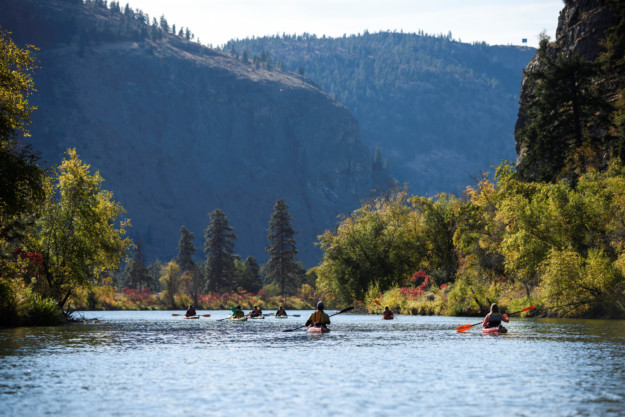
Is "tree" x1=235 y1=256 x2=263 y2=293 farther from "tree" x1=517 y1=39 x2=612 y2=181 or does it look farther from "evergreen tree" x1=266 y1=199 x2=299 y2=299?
"tree" x1=517 y1=39 x2=612 y2=181

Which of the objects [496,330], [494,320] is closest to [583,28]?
[494,320]

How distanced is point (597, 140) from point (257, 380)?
4517 centimetres

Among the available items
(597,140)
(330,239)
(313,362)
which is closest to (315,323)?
(313,362)

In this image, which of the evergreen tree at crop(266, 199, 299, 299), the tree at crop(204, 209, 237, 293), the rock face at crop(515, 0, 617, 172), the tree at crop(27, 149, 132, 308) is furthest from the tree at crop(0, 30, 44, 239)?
the evergreen tree at crop(266, 199, 299, 299)

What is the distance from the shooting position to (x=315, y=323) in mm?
39938

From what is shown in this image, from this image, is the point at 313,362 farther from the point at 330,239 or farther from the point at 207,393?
the point at 330,239

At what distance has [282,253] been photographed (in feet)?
466

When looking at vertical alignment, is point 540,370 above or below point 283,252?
below

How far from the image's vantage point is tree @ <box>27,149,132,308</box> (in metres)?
48.4

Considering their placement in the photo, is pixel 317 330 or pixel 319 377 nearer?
pixel 319 377

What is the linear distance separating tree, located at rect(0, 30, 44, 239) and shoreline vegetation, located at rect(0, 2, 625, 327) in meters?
0.07

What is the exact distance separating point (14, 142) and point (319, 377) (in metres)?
20.1

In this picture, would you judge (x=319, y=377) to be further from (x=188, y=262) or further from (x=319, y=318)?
(x=188, y=262)

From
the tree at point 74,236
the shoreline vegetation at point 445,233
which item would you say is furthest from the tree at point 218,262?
the tree at point 74,236
